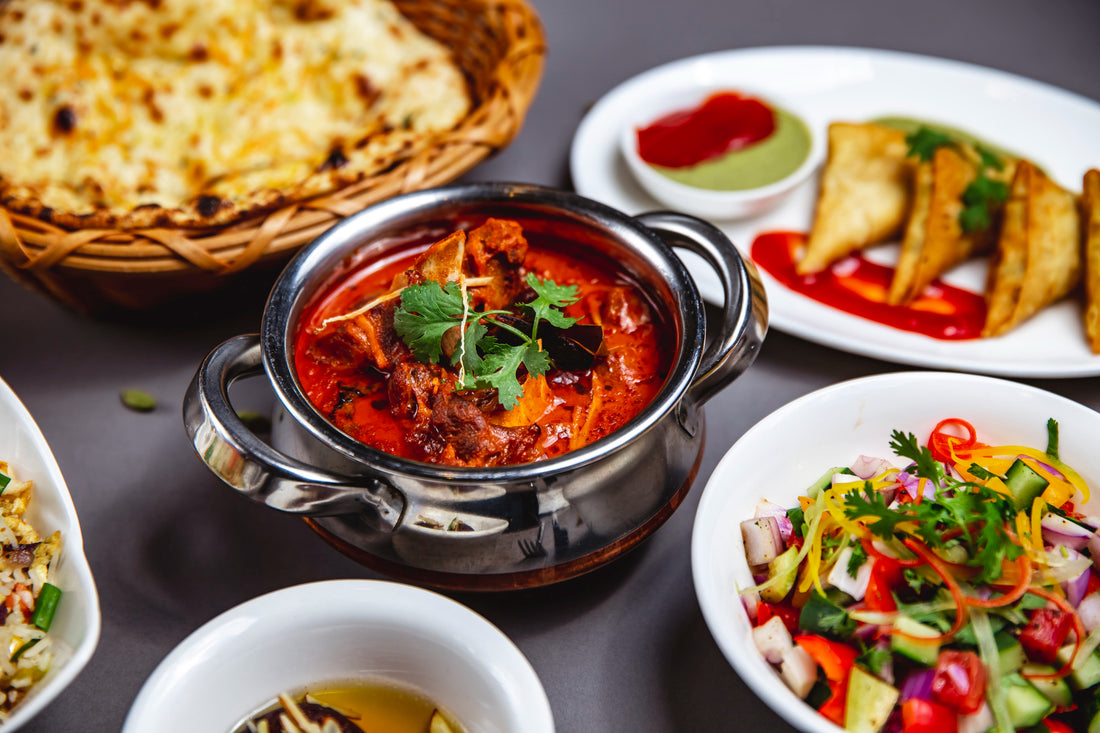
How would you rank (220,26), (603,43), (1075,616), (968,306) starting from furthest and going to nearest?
(603,43) < (220,26) < (968,306) < (1075,616)

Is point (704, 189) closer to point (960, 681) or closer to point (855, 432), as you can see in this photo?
point (855, 432)

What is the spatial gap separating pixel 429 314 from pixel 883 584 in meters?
0.98

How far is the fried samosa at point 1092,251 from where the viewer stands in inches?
93.0

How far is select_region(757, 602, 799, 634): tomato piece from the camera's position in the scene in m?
1.67

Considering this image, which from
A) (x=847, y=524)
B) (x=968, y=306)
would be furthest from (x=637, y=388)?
(x=968, y=306)

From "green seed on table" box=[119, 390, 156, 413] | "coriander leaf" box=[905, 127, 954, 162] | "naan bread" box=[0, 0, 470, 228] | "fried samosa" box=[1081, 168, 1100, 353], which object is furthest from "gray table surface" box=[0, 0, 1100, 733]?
"coriander leaf" box=[905, 127, 954, 162]

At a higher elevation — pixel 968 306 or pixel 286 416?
pixel 286 416

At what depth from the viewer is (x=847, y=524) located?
5.41ft

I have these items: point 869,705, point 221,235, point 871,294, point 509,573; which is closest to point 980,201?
point 871,294

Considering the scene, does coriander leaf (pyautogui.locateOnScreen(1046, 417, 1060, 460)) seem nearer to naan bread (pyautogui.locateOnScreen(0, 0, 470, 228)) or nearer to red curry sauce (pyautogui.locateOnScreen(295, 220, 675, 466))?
red curry sauce (pyautogui.locateOnScreen(295, 220, 675, 466))

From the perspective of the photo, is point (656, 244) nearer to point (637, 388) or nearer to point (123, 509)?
point (637, 388)

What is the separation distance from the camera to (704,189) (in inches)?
111

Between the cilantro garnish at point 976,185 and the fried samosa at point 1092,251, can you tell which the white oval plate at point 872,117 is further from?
the cilantro garnish at point 976,185

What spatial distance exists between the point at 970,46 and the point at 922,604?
2883mm
